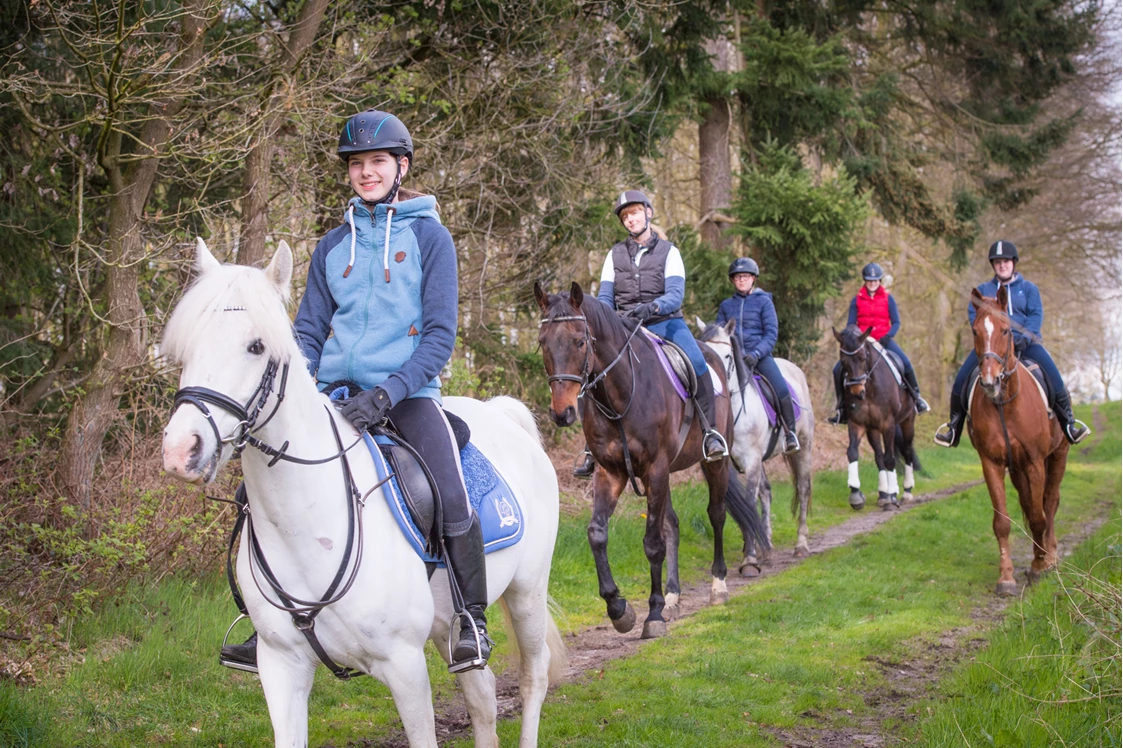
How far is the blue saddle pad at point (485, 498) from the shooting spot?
12.3 ft

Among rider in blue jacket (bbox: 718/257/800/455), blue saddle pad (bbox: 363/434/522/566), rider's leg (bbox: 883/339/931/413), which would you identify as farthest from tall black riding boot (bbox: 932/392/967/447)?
blue saddle pad (bbox: 363/434/522/566)

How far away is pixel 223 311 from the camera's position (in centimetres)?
301

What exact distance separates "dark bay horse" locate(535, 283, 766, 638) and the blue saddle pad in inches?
94.1

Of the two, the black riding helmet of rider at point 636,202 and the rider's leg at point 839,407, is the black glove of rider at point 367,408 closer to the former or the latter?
the black riding helmet of rider at point 636,202

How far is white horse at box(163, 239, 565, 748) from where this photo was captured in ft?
9.75

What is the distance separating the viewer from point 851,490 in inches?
563

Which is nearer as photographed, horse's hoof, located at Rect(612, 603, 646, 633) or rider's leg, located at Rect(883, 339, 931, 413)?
horse's hoof, located at Rect(612, 603, 646, 633)

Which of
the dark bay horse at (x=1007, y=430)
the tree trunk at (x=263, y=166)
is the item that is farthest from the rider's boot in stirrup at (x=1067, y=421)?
the tree trunk at (x=263, y=166)

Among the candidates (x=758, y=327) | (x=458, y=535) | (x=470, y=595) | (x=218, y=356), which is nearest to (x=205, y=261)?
(x=218, y=356)

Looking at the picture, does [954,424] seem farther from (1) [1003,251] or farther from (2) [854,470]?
(2) [854,470]

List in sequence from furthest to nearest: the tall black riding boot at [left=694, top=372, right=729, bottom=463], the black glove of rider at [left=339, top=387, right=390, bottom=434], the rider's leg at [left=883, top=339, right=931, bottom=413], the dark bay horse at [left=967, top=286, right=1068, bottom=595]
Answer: the rider's leg at [left=883, top=339, right=931, bottom=413] < the dark bay horse at [left=967, top=286, right=1068, bottom=595] < the tall black riding boot at [left=694, top=372, right=729, bottom=463] < the black glove of rider at [left=339, top=387, right=390, bottom=434]

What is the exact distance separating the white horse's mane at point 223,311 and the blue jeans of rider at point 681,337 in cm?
568

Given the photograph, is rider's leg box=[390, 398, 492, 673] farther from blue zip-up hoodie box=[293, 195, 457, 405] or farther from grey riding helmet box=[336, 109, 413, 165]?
grey riding helmet box=[336, 109, 413, 165]

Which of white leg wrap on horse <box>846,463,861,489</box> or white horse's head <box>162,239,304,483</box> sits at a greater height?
white horse's head <box>162,239,304,483</box>
